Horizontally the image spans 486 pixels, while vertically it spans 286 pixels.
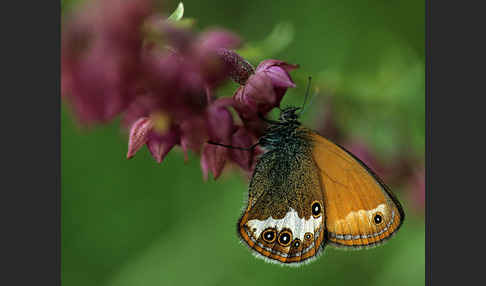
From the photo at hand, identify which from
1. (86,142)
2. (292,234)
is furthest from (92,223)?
(292,234)

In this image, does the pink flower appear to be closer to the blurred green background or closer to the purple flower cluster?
the purple flower cluster

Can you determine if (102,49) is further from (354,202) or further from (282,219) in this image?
(354,202)

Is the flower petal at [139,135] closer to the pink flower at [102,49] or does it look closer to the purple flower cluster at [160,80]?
the purple flower cluster at [160,80]

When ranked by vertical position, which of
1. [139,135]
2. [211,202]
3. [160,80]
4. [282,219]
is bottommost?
[211,202]

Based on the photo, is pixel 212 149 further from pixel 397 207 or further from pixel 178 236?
pixel 178 236

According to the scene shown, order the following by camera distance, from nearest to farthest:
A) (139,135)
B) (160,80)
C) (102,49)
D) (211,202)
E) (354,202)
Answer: (102,49), (160,80), (139,135), (354,202), (211,202)

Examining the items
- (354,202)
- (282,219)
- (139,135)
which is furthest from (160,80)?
(354,202)
